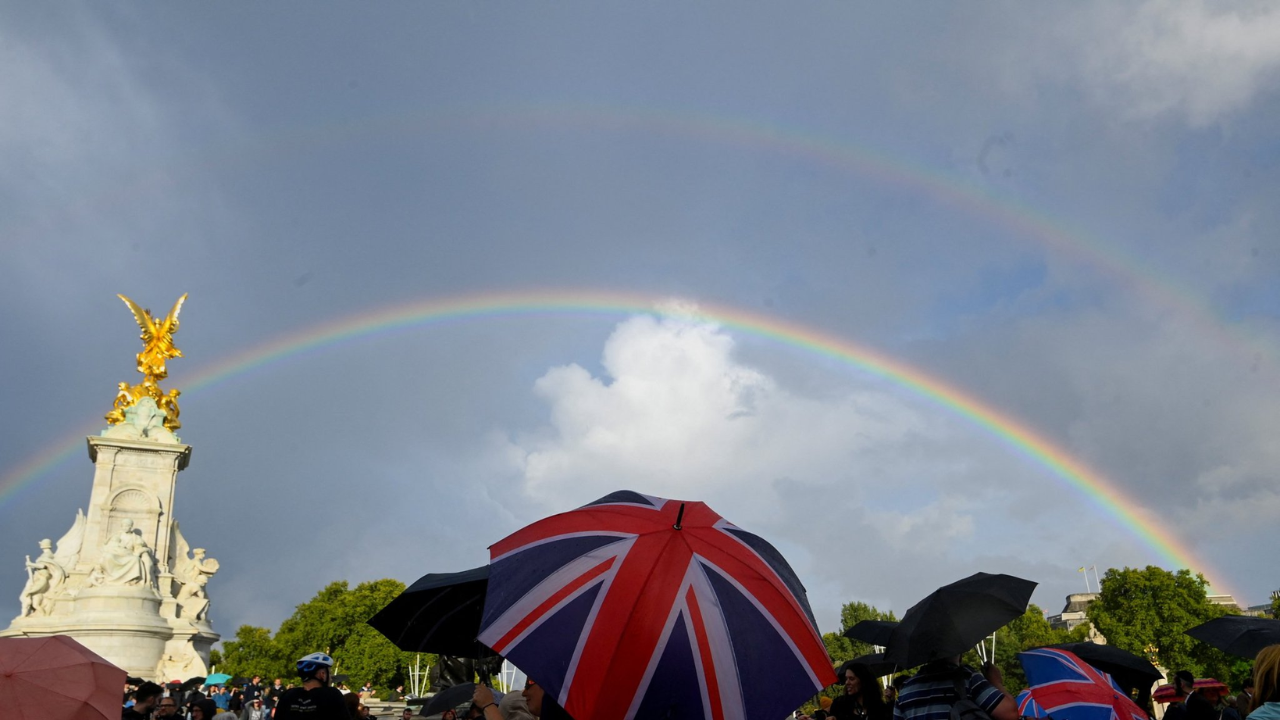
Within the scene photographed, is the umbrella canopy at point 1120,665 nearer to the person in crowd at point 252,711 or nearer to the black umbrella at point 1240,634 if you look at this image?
the black umbrella at point 1240,634

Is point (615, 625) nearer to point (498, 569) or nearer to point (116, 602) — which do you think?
point (498, 569)

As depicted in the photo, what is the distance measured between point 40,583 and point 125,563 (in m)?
6.72

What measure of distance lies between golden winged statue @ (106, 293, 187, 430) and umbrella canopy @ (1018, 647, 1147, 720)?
5681 cm

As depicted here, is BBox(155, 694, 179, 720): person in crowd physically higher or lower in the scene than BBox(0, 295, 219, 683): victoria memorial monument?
lower

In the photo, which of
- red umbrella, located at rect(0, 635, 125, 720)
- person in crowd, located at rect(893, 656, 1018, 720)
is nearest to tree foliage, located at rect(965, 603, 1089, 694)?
person in crowd, located at rect(893, 656, 1018, 720)

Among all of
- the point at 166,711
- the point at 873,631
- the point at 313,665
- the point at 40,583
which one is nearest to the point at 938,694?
the point at 873,631

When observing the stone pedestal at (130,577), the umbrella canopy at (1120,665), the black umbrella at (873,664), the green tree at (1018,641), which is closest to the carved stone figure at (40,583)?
the stone pedestal at (130,577)

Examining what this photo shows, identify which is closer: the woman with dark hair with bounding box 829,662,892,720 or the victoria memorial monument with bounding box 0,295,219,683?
the woman with dark hair with bounding box 829,662,892,720

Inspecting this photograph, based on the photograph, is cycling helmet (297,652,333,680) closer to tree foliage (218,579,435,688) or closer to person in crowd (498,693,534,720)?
person in crowd (498,693,534,720)

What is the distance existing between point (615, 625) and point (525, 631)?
40 centimetres

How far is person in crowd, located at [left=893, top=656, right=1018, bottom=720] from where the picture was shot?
574 centimetres

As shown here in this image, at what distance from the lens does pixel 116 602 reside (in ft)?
132

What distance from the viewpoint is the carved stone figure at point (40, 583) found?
43875 millimetres

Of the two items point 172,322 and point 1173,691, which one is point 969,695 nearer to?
point 1173,691
